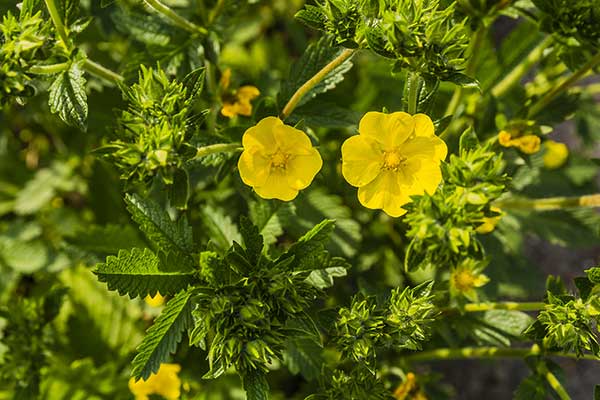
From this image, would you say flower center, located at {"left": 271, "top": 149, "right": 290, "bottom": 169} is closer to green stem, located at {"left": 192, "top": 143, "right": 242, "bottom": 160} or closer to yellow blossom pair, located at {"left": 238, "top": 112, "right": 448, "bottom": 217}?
yellow blossom pair, located at {"left": 238, "top": 112, "right": 448, "bottom": 217}

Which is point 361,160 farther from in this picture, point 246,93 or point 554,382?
point 554,382

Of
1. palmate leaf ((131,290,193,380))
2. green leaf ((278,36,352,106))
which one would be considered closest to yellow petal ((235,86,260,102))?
green leaf ((278,36,352,106))

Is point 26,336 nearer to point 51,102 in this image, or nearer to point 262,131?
point 51,102

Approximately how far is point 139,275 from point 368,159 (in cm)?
73

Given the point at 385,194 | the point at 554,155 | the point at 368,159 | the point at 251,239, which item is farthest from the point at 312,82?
the point at 554,155

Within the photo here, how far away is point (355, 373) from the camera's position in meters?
1.84

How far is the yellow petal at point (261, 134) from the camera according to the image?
181 centimetres

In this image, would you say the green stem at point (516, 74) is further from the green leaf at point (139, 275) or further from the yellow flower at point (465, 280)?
the green leaf at point (139, 275)

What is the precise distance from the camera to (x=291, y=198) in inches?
72.4

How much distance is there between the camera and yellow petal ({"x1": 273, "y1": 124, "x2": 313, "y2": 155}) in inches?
71.6

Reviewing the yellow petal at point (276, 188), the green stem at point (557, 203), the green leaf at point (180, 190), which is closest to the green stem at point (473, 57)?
the green stem at point (557, 203)

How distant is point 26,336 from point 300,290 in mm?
1254

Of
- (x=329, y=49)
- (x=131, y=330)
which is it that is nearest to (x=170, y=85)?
(x=329, y=49)

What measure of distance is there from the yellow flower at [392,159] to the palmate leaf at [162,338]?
0.59 metres
